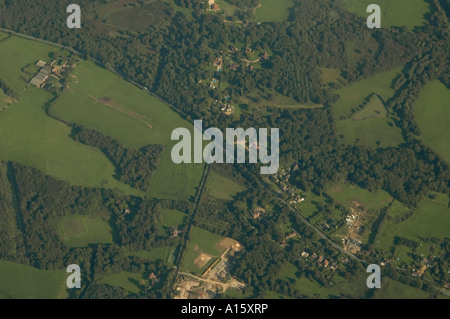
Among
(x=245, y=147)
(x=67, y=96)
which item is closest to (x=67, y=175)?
(x=67, y=96)

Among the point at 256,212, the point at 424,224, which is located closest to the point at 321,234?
the point at 256,212

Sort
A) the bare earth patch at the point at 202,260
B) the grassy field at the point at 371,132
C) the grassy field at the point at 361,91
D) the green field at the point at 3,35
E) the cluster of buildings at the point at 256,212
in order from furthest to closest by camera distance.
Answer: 1. the green field at the point at 3,35
2. the grassy field at the point at 361,91
3. the grassy field at the point at 371,132
4. the cluster of buildings at the point at 256,212
5. the bare earth patch at the point at 202,260

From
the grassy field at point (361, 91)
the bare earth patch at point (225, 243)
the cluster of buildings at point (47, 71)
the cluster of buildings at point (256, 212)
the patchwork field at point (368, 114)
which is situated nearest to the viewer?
the bare earth patch at point (225, 243)

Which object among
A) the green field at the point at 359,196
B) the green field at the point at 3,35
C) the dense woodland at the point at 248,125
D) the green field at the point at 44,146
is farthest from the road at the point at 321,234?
the green field at the point at 3,35

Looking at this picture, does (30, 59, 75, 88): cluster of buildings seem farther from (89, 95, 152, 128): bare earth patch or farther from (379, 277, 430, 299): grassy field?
(379, 277, 430, 299): grassy field

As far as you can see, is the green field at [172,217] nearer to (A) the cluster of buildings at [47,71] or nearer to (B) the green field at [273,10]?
(A) the cluster of buildings at [47,71]

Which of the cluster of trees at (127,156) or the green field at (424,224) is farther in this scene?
the cluster of trees at (127,156)

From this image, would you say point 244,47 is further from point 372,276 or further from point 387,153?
point 372,276

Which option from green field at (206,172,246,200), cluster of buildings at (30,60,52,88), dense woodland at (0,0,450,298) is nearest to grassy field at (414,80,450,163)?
dense woodland at (0,0,450,298)
